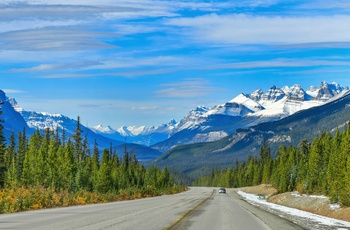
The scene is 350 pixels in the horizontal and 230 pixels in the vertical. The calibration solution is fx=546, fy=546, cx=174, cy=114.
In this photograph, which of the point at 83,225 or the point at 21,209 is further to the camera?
the point at 21,209

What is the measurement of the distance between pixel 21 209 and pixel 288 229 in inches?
734

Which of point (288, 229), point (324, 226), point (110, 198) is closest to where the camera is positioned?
point (288, 229)

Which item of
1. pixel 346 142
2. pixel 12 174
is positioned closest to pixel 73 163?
pixel 12 174

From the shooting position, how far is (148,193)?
95188 millimetres

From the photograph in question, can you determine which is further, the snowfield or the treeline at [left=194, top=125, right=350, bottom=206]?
the treeline at [left=194, top=125, right=350, bottom=206]

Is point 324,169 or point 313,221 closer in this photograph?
point 313,221

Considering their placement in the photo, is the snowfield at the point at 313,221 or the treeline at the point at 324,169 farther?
the treeline at the point at 324,169

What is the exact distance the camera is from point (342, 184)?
44125 mm

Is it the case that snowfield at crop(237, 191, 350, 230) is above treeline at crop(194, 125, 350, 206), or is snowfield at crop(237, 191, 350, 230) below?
below

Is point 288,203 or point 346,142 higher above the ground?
point 346,142

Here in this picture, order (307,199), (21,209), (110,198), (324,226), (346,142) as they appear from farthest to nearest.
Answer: (110,198) → (307,199) → (346,142) → (21,209) → (324,226)

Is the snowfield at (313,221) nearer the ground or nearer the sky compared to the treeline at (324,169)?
nearer the ground

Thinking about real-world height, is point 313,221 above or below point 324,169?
below

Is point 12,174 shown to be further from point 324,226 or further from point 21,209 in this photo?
point 324,226
